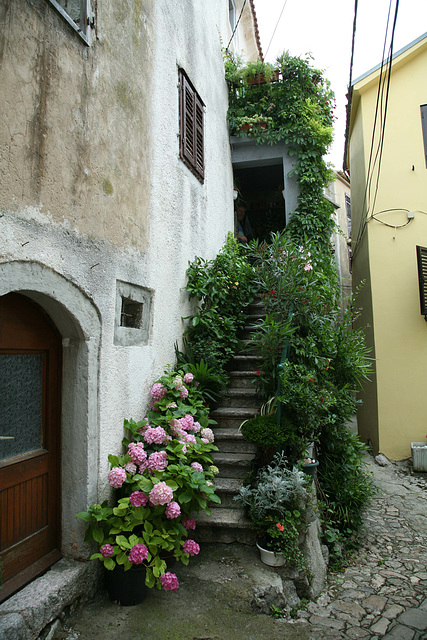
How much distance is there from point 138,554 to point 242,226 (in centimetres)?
795

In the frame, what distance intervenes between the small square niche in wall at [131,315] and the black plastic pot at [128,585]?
1615mm

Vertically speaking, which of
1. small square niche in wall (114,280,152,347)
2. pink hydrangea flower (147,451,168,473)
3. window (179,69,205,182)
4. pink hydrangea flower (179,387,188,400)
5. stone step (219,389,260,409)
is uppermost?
window (179,69,205,182)

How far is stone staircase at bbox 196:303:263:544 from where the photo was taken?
3.54m

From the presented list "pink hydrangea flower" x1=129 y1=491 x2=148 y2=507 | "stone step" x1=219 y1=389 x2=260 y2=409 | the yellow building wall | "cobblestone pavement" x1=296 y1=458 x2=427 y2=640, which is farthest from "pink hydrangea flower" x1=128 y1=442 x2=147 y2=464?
the yellow building wall

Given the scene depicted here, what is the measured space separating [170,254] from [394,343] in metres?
4.95

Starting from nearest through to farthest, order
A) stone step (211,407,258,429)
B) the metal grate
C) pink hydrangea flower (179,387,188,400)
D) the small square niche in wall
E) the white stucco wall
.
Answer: the white stucco wall, the small square niche in wall, pink hydrangea flower (179,387,188,400), stone step (211,407,258,429), the metal grate

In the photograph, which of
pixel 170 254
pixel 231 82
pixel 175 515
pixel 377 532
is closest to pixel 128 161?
pixel 170 254

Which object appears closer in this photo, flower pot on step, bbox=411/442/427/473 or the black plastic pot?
the black plastic pot

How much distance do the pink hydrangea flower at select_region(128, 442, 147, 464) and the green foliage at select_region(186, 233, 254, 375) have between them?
1.76 m

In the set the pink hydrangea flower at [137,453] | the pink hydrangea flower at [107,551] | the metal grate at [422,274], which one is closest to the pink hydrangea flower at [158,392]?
the pink hydrangea flower at [137,453]

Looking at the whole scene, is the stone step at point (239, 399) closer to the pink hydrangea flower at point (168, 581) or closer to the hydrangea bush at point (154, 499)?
the hydrangea bush at point (154, 499)

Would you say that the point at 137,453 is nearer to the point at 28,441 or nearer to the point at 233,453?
the point at 28,441

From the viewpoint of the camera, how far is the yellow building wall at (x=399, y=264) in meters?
7.29

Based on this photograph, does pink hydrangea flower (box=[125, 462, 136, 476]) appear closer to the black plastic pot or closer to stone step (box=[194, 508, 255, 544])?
the black plastic pot
